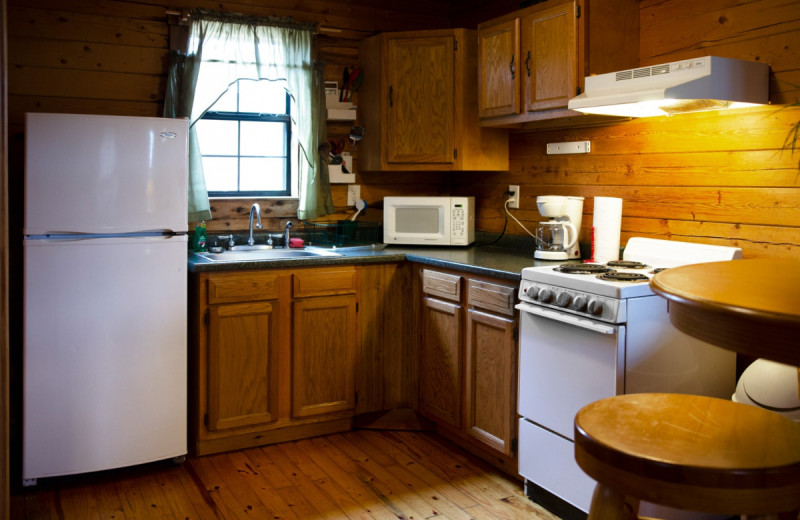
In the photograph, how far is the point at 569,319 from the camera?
262 centimetres

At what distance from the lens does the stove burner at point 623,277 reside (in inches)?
102

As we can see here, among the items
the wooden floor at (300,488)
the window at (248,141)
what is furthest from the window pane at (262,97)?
the wooden floor at (300,488)

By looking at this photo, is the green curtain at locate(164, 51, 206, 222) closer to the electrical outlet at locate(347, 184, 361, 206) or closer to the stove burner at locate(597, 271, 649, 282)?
the electrical outlet at locate(347, 184, 361, 206)

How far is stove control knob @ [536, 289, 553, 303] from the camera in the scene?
2736 mm

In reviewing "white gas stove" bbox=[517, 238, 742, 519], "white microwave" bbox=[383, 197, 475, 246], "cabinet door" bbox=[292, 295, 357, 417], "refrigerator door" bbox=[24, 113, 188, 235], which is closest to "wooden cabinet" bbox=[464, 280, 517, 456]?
"white gas stove" bbox=[517, 238, 742, 519]

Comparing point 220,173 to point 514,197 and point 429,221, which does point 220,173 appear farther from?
point 514,197

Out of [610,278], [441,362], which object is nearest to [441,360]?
[441,362]

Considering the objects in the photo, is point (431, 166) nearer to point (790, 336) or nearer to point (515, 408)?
point (515, 408)

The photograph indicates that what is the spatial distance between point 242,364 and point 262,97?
154cm

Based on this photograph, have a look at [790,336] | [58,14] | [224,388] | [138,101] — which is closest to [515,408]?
[224,388]

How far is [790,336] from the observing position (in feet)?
3.59

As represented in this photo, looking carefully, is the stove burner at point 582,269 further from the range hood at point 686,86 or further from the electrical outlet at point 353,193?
the electrical outlet at point 353,193

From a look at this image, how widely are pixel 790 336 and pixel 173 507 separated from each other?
2.47 meters

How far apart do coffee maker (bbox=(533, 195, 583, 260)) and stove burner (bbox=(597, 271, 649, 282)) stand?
63cm
